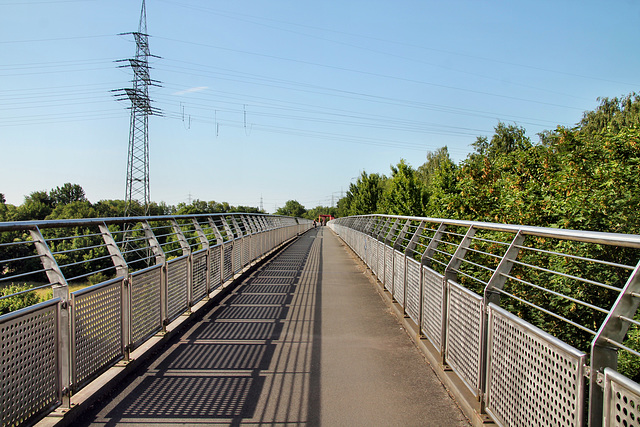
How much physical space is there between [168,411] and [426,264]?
3.55 meters

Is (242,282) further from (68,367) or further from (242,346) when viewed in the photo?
(68,367)

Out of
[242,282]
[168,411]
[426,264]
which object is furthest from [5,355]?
[242,282]

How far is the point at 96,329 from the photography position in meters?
4.26

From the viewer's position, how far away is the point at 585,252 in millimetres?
6918

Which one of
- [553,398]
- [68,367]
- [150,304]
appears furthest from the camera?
[150,304]

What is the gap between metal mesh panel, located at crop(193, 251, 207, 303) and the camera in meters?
7.70

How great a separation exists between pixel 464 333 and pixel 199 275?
5079mm

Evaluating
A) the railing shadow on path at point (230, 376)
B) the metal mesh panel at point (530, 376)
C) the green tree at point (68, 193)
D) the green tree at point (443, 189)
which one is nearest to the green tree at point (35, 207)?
the green tree at point (68, 193)

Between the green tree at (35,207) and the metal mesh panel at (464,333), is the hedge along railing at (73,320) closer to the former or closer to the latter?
the metal mesh panel at (464,333)

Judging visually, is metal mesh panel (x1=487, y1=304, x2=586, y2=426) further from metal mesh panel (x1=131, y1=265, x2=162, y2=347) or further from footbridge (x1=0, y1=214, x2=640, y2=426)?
metal mesh panel (x1=131, y1=265, x2=162, y2=347)

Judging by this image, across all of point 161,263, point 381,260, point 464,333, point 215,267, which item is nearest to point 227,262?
point 215,267

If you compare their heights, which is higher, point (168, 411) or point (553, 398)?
point (553, 398)

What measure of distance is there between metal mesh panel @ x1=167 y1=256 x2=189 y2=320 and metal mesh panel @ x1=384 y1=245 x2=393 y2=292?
12.1 ft

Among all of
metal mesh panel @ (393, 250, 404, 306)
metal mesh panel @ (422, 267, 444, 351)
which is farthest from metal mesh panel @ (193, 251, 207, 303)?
metal mesh panel @ (422, 267, 444, 351)
